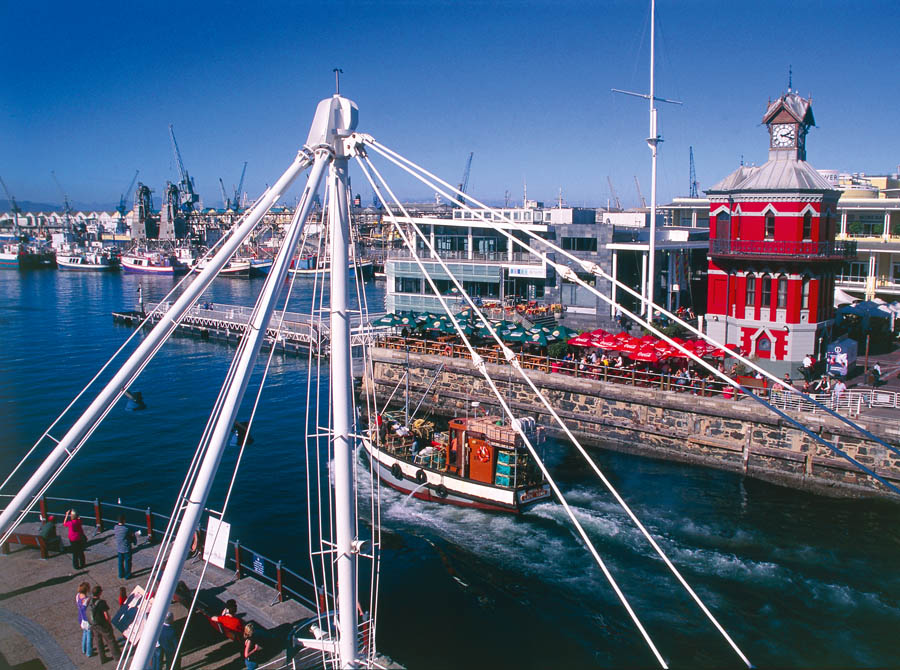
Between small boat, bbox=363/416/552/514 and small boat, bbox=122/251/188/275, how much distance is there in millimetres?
142073

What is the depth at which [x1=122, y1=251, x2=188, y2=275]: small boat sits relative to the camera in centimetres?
16262

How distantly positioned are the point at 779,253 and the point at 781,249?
0.94ft

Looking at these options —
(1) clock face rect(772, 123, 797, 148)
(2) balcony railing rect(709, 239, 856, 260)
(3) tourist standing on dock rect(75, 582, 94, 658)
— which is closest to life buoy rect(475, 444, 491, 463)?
(3) tourist standing on dock rect(75, 582, 94, 658)

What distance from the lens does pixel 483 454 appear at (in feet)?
108

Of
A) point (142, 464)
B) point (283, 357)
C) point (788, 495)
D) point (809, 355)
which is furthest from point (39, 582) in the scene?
point (283, 357)

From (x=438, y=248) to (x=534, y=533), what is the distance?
4460 centimetres

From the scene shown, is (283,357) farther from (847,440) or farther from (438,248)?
(847,440)

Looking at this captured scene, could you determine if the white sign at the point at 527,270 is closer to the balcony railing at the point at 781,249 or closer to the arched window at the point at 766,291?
the balcony railing at the point at 781,249

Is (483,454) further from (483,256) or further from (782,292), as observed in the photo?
(483,256)

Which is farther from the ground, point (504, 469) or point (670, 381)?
point (670, 381)

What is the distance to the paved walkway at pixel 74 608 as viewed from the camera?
16.3 metres

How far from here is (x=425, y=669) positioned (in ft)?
69.4

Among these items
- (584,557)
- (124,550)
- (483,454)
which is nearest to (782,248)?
(483,454)

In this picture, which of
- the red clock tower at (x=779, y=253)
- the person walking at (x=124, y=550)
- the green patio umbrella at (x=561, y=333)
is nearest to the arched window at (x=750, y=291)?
the red clock tower at (x=779, y=253)
